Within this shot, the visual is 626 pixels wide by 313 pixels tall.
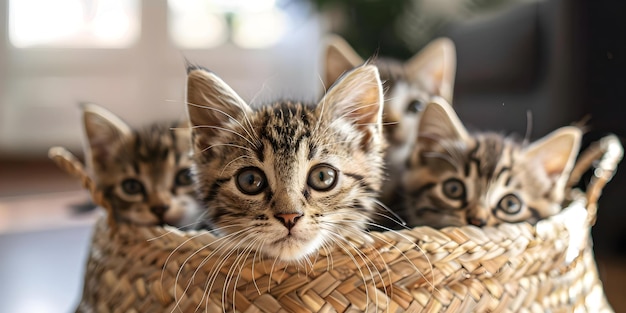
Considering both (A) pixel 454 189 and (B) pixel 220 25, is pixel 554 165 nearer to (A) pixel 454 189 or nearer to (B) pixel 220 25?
(A) pixel 454 189

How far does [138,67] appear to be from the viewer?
→ 4.54 meters

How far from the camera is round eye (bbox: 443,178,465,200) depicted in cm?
99

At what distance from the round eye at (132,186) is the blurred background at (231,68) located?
0.17m

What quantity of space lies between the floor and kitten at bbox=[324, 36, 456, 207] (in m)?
0.56

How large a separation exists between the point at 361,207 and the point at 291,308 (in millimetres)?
195

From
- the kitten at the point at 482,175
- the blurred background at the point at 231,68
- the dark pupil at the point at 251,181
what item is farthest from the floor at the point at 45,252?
the dark pupil at the point at 251,181

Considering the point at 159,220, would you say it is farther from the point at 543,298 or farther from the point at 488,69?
the point at 488,69

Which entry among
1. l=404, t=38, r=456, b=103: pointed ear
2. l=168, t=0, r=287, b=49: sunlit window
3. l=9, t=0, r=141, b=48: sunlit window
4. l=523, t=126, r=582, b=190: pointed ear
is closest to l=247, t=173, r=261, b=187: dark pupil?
→ l=523, t=126, r=582, b=190: pointed ear

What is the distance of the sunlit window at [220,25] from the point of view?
11.6 ft

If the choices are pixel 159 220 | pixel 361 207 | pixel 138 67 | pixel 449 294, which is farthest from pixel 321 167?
pixel 138 67

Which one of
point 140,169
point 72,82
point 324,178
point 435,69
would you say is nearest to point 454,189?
point 324,178

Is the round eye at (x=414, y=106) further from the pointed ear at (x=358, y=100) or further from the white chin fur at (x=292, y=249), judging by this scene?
the white chin fur at (x=292, y=249)

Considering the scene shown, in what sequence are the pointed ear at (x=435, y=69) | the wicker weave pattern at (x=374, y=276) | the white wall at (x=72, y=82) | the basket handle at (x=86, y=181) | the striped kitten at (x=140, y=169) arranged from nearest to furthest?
the wicker weave pattern at (x=374, y=276), the basket handle at (x=86, y=181), the striped kitten at (x=140, y=169), the pointed ear at (x=435, y=69), the white wall at (x=72, y=82)

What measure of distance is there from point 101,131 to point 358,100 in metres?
0.53
